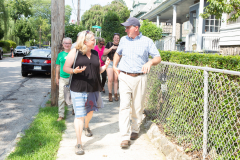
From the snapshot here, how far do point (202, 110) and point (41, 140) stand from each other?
2.75 m

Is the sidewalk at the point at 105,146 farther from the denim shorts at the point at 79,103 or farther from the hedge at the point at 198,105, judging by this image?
the denim shorts at the point at 79,103

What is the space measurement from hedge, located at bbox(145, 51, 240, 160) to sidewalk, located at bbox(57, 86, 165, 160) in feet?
1.57

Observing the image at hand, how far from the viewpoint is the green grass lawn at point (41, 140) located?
12.3 feet

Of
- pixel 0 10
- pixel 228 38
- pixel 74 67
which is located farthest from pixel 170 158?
pixel 0 10

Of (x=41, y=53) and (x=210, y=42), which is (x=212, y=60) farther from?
(x=41, y=53)

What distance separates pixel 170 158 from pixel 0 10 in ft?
124

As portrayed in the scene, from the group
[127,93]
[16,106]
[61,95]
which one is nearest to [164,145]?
[127,93]

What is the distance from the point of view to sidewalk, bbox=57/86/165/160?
388 cm

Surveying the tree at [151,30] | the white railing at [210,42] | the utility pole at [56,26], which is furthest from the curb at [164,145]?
the tree at [151,30]

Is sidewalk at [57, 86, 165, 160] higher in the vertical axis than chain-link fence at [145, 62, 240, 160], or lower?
lower

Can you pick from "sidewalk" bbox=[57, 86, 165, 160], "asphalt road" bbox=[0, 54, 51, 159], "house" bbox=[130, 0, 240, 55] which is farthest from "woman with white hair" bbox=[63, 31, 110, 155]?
"house" bbox=[130, 0, 240, 55]

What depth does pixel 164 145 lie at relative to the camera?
397 cm

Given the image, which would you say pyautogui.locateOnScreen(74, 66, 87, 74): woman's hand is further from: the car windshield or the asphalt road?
the car windshield

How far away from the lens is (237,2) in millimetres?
6652
